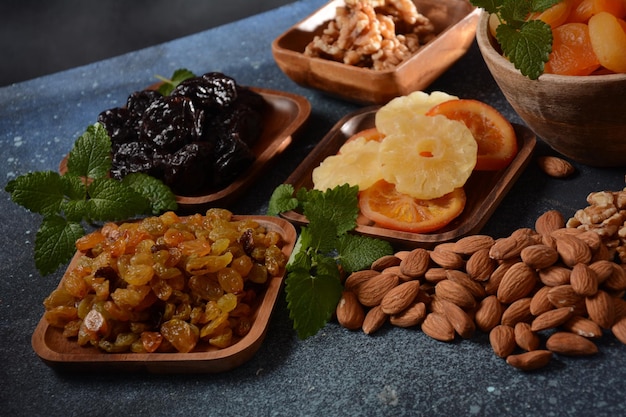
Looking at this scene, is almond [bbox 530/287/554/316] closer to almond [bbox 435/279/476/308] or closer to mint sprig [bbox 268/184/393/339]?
almond [bbox 435/279/476/308]

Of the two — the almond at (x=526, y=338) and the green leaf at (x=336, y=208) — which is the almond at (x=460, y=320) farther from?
the green leaf at (x=336, y=208)

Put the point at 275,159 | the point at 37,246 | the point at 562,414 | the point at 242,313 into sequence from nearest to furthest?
the point at 562,414
the point at 242,313
the point at 37,246
the point at 275,159

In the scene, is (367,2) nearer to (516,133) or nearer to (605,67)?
(516,133)

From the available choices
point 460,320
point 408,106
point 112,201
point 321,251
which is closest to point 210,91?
point 112,201

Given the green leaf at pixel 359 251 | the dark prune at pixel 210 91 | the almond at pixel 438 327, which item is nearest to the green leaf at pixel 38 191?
the dark prune at pixel 210 91

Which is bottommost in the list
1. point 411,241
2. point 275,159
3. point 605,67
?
point 275,159

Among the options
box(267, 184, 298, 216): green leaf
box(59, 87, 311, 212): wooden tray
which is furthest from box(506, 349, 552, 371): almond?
box(59, 87, 311, 212): wooden tray

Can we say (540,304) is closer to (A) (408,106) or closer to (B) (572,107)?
(B) (572,107)

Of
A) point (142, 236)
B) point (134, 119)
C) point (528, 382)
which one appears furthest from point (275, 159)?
point (528, 382)
